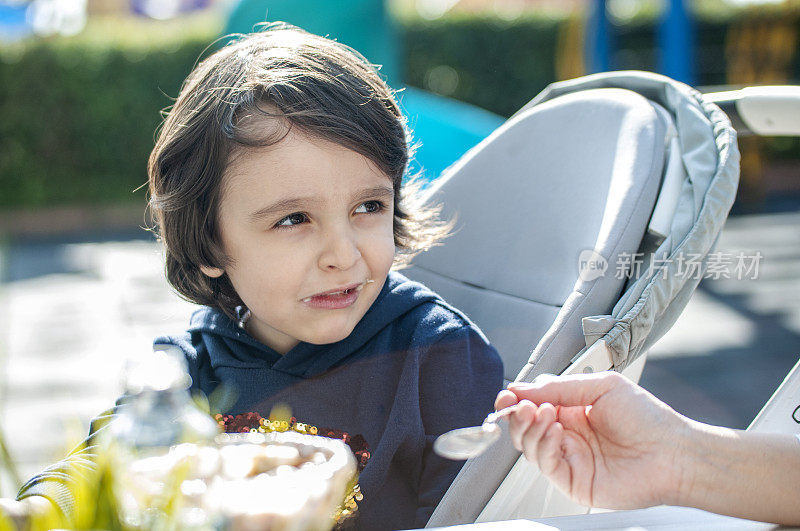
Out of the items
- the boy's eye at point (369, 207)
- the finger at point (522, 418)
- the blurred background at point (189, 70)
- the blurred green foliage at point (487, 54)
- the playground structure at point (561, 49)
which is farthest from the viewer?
the blurred green foliage at point (487, 54)

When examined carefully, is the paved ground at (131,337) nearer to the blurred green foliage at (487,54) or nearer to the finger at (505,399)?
the finger at (505,399)

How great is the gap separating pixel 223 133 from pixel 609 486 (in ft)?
2.77

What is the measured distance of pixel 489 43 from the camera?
29.2 ft

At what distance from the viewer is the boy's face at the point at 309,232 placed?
1.31 metres

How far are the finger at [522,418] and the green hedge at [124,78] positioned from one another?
7222 mm

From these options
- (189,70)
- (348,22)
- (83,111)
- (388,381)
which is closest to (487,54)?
(189,70)

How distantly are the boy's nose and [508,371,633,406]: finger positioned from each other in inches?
15.8

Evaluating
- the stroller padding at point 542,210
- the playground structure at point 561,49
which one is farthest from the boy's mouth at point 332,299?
the playground structure at point 561,49

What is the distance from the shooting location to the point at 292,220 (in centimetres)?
135

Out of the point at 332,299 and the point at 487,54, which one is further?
the point at 487,54

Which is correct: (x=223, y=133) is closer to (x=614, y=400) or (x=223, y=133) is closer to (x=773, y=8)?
(x=614, y=400)

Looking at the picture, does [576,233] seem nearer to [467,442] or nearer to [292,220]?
[292,220]

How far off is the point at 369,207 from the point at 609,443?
604mm

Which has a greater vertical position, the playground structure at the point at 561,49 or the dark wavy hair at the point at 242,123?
the dark wavy hair at the point at 242,123
